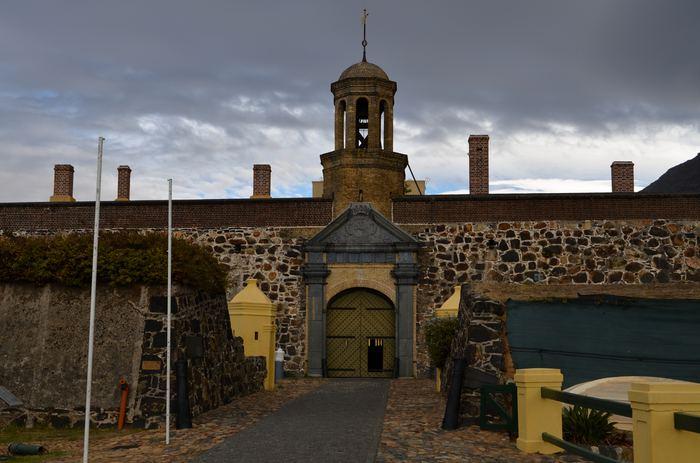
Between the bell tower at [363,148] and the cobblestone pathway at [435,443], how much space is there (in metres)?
8.85

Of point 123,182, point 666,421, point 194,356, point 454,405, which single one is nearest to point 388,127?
point 194,356

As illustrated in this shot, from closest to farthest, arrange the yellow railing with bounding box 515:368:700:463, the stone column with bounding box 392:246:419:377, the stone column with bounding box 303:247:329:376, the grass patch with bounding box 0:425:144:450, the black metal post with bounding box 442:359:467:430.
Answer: the yellow railing with bounding box 515:368:700:463 → the grass patch with bounding box 0:425:144:450 → the black metal post with bounding box 442:359:467:430 → the stone column with bounding box 392:246:419:377 → the stone column with bounding box 303:247:329:376

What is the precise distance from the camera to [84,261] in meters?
10.8

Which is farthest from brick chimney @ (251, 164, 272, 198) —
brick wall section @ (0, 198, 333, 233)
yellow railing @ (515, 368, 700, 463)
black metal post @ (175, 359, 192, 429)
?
yellow railing @ (515, 368, 700, 463)

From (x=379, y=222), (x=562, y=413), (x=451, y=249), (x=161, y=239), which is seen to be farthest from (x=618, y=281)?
(x=161, y=239)

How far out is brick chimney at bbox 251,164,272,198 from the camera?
27203 millimetres

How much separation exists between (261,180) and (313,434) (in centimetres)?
1892

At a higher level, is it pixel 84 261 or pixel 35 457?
pixel 84 261

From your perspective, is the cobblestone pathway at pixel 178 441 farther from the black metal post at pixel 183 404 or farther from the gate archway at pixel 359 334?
the gate archway at pixel 359 334

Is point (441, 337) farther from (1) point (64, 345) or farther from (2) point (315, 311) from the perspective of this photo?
(1) point (64, 345)

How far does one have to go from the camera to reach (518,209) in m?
20.2

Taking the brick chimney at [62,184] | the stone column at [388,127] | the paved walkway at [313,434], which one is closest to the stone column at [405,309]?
the stone column at [388,127]

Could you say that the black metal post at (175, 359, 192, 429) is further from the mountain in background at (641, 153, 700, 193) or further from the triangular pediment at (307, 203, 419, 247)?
the mountain in background at (641, 153, 700, 193)

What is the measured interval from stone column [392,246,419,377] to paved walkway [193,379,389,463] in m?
5.66
